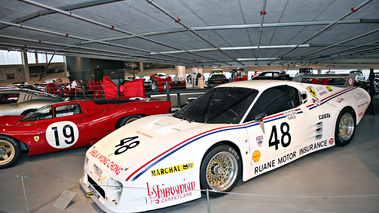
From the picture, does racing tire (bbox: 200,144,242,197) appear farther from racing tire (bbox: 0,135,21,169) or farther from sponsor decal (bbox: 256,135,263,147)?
racing tire (bbox: 0,135,21,169)

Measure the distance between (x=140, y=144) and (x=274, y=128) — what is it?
1.71 meters

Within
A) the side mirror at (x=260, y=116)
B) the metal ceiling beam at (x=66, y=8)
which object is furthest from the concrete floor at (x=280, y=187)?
the metal ceiling beam at (x=66, y=8)

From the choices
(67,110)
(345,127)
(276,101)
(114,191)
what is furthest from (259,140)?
(67,110)

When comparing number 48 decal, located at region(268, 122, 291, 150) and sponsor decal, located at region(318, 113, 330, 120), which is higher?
sponsor decal, located at region(318, 113, 330, 120)

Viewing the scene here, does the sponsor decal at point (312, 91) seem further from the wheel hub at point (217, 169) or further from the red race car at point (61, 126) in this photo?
the red race car at point (61, 126)

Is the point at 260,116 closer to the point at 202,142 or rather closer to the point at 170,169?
the point at 202,142

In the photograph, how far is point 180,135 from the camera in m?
2.75

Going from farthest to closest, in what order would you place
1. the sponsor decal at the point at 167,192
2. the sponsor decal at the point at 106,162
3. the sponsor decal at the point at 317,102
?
1. the sponsor decal at the point at 317,102
2. the sponsor decal at the point at 106,162
3. the sponsor decal at the point at 167,192

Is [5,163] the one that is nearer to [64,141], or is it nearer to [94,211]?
[64,141]

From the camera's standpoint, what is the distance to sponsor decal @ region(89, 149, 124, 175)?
245cm

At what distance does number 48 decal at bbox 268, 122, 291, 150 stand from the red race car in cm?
292

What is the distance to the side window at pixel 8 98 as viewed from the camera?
7.56 m

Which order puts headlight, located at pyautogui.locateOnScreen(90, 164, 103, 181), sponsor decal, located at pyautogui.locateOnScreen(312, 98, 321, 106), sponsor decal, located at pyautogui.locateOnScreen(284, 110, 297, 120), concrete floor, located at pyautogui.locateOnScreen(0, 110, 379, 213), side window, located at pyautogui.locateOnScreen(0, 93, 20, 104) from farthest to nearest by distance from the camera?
side window, located at pyautogui.locateOnScreen(0, 93, 20, 104)
sponsor decal, located at pyautogui.locateOnScreen(312, 98, 321, 106)
sponsor decal, located at pyautogui.locateOnScreen(284, 110, 297, 120)
headlight, located at pyautogui.locateOnScreen(90, 164, 103, 181)
concrete floor, located at pyautogui.locateOnScreen(0, 110, 379, 213)

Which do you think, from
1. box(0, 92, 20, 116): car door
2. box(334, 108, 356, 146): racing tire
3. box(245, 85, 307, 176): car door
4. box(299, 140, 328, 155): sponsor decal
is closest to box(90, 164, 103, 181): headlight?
box(245, 85, 307, 176): car door
